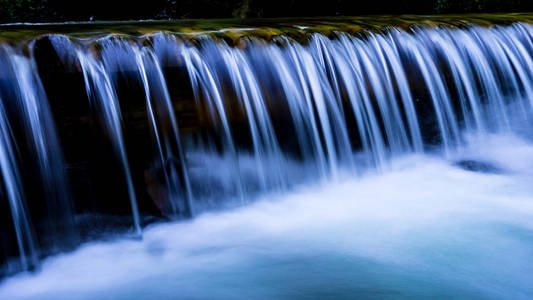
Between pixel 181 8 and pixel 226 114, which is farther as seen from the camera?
pixel 181 8

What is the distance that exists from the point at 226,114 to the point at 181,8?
598 centimetres

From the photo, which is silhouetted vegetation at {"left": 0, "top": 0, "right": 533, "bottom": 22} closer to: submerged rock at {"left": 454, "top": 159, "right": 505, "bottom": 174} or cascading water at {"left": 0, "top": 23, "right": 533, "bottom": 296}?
cascading water at {"left": 0, "top": 23, "right": 533, "bottom": 296}

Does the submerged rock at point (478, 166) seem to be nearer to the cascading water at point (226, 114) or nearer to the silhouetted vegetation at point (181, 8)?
the cascading water at point (226, 114)

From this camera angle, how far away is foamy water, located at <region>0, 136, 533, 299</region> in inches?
111

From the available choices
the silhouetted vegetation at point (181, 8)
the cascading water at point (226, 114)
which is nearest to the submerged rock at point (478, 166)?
the cascading water at point (226, 114)

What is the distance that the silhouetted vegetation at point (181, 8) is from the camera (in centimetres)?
866

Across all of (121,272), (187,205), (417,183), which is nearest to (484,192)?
(417,183)

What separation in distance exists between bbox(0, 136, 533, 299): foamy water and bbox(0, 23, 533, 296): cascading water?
21 cm

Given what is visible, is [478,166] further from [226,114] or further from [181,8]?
[181,8]

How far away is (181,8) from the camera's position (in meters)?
9.25

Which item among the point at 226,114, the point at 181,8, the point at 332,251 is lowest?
the point at 332,251

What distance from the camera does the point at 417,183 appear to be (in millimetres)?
4227

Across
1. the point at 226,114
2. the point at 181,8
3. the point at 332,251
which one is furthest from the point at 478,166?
the point at 181,8

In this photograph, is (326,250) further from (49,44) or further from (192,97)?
(49,44)
